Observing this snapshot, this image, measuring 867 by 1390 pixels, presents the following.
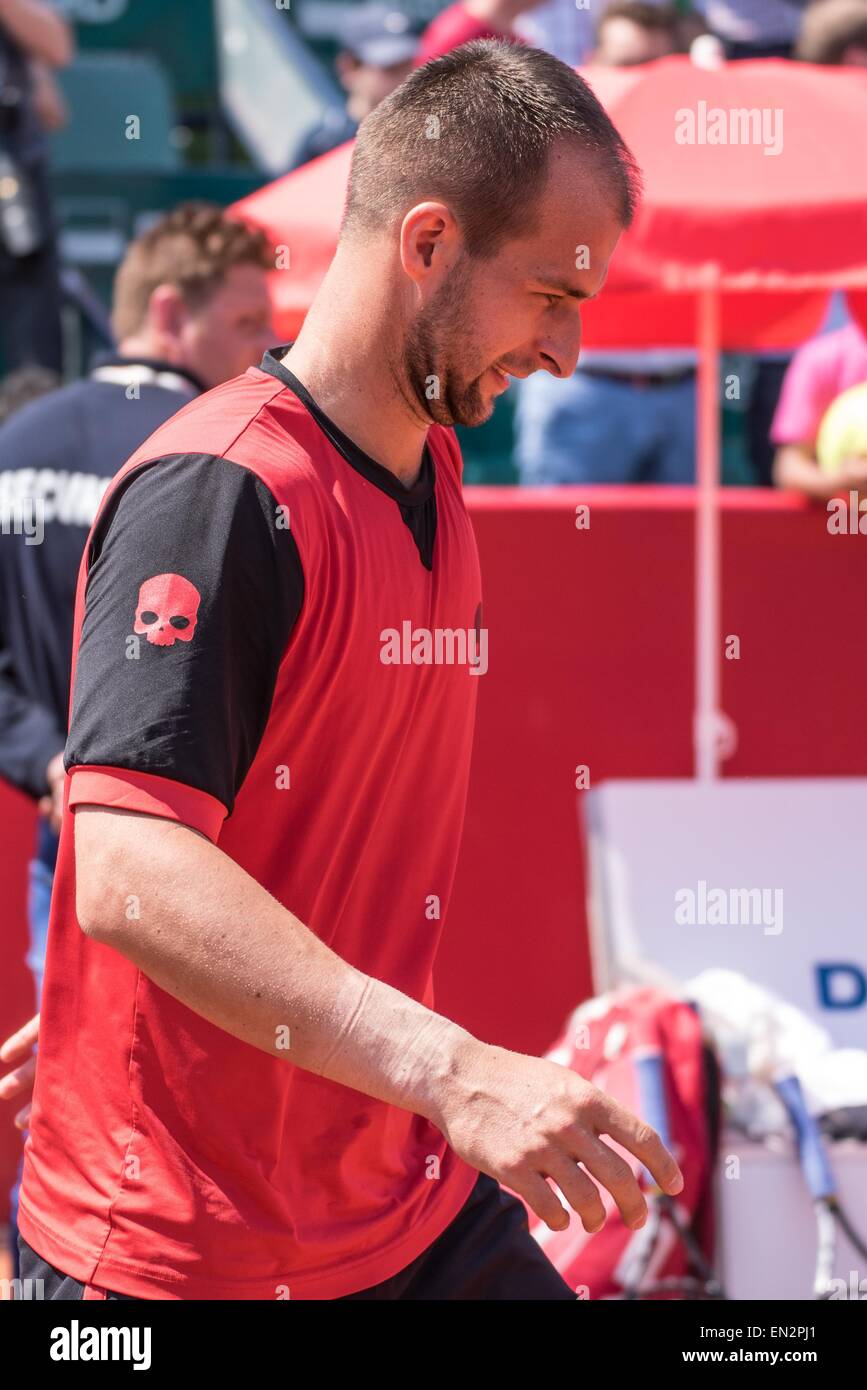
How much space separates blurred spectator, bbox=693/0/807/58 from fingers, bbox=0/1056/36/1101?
6.10 meters

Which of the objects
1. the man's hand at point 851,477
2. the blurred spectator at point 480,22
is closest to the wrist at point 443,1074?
the man's hand at point 851,477

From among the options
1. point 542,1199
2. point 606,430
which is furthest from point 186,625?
point 606,430

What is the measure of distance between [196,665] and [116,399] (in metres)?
2.14

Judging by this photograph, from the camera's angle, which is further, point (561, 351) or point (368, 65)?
point (368, 65)

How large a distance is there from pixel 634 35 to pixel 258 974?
5664mm

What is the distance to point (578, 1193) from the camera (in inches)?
57.7

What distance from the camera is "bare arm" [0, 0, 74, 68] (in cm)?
676

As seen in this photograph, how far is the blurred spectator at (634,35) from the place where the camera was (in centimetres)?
642

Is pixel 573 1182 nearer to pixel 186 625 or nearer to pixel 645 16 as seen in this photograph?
pixel 186 625

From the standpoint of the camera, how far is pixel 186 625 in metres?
1.60

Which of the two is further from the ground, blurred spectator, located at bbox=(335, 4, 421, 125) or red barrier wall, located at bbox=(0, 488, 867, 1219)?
blurred spectator, located at bbox=(335, 4, 421, 125)

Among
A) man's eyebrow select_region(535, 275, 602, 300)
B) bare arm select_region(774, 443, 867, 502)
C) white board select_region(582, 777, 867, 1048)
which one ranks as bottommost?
white board select_region(582, 777, 867, 1048)

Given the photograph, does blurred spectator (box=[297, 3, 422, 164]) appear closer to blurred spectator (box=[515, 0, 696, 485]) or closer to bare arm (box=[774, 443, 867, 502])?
blurred spectator (box=[515, 0, 696, 485])

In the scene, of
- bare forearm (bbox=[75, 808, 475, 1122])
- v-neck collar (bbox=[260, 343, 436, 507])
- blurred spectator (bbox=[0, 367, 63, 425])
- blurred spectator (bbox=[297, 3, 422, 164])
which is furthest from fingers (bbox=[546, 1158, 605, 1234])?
blurred spectator (bbox=[297, 3, 422, 164])
